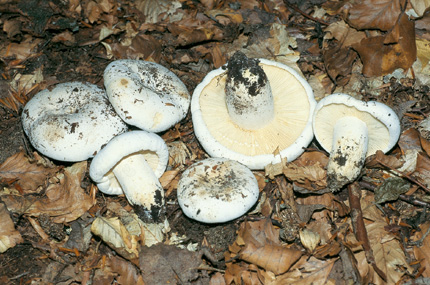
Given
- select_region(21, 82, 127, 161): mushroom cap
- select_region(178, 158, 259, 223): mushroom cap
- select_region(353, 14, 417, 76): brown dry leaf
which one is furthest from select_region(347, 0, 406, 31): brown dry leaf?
select_region(21, 82, 127, 161): mushroom cap

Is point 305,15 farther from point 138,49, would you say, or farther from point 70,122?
point 70,122

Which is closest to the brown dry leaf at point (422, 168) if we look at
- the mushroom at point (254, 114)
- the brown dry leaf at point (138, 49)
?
the mushroom at point (254, 114)

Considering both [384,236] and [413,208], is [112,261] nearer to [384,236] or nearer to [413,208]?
[384,236]

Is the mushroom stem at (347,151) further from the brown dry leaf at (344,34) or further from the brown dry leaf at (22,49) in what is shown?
the brown dry leaf at (22,49)

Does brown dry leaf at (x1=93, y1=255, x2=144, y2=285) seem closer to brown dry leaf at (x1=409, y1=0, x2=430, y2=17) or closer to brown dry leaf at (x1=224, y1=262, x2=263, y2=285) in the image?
brown dry leaf at (x1=224, y1=262, x2=263, y2=285)

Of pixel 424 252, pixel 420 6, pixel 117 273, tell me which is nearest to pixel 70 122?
pixel 117 273

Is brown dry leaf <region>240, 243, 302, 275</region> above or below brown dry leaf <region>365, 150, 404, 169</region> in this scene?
below

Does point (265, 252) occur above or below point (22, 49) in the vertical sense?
below
